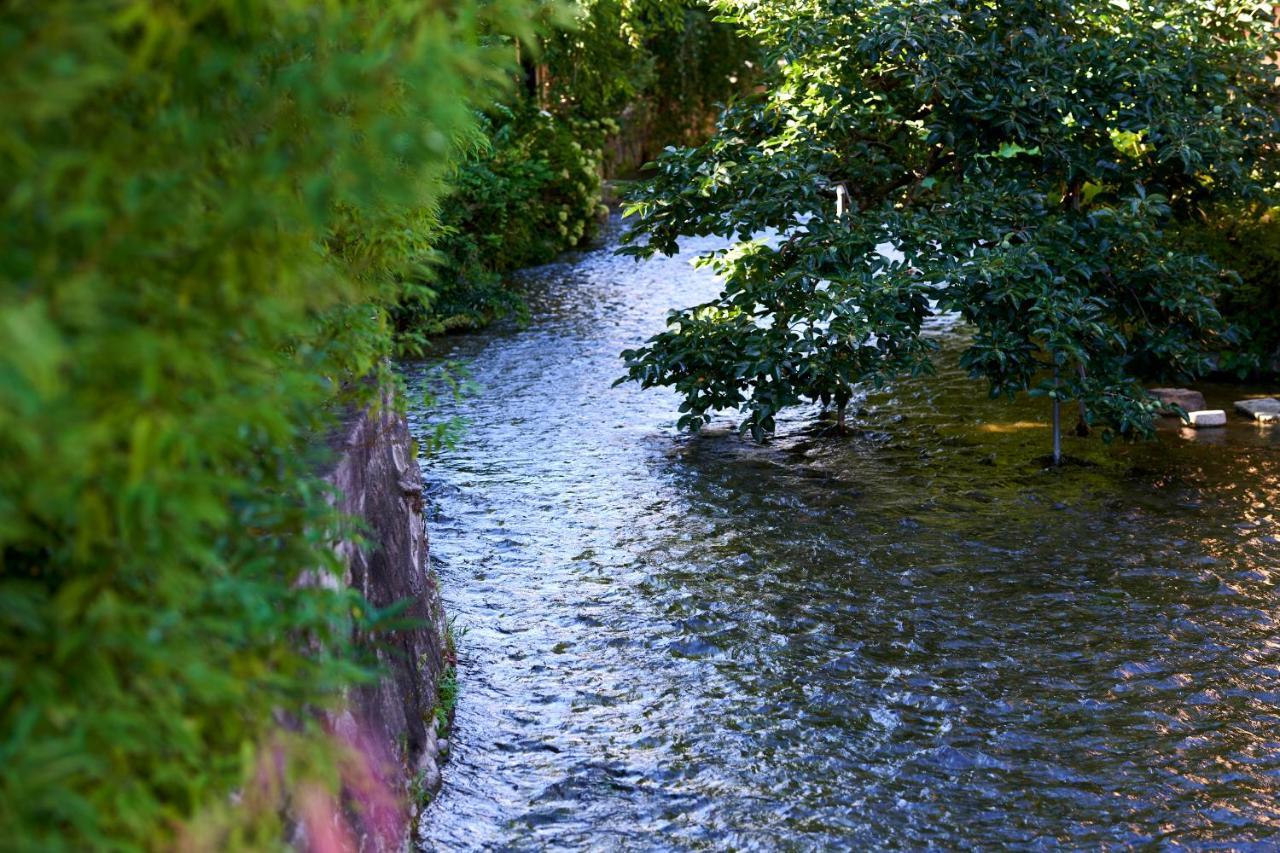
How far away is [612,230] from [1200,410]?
1251cm

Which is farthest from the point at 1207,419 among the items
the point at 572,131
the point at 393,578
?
the point at 572,131

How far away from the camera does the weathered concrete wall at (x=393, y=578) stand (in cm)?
370

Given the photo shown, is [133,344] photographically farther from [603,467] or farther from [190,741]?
[603,467]

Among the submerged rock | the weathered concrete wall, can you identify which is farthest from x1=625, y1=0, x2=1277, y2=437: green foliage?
the weathered concrete wall

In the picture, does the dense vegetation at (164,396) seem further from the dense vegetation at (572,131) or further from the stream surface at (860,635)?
the dense vegetation at (572,131)

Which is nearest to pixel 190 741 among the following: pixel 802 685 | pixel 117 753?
pixel 117 753

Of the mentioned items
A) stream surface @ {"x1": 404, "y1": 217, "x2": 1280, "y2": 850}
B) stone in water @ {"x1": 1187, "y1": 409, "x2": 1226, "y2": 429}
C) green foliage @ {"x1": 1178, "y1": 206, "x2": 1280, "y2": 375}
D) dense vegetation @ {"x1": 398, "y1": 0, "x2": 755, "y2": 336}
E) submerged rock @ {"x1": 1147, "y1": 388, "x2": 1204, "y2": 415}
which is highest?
dense vegetation @ {"x1": 398, "y1": 0, "x2": 755, "y2": 336}

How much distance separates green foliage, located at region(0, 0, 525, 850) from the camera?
1802 mm

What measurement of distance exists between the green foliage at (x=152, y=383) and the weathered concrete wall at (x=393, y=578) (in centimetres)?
104

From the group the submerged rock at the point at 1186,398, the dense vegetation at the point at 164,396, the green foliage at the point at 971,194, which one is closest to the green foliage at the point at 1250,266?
the submerged rock at the point at 1186,398

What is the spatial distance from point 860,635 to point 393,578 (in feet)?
8.41

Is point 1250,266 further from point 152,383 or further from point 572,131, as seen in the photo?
point 572,131

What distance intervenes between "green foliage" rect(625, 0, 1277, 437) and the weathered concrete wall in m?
3.79

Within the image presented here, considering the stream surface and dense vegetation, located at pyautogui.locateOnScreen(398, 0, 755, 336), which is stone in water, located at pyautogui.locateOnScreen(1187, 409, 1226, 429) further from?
dense vegetation, located at pyautogui.locateOnScreen(398, 0, 755, 336)
